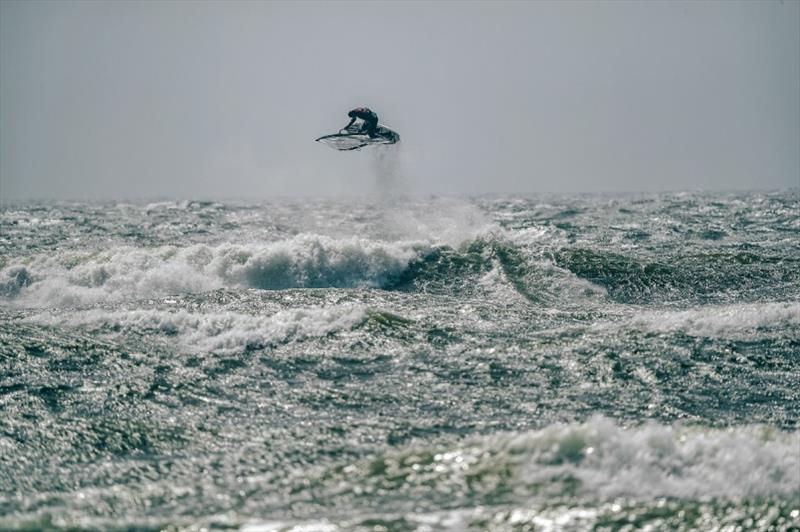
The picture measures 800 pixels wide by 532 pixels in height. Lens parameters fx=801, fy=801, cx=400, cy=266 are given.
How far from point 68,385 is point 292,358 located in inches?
141

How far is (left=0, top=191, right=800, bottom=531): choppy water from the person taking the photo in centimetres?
788

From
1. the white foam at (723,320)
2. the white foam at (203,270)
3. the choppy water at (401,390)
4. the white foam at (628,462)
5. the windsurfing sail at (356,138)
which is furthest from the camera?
the windsurfing sail at (356,138)

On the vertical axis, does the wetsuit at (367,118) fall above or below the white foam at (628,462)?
above

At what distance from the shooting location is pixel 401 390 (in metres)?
11.9

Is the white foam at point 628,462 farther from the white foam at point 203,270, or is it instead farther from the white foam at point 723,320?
the white foam at point 203,270

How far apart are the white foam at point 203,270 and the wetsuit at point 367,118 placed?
3.44m

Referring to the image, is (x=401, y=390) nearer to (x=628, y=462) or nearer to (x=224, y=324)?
(x=628, y=462)

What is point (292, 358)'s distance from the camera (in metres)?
13.8

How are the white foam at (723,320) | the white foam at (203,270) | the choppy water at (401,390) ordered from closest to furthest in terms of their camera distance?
the choppy water at (401,390)
the white foam at (723,320)
the white foam at (203,270)

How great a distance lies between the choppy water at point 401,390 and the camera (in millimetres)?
7883

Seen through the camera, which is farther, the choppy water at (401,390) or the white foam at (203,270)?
the white foam at (203,270)

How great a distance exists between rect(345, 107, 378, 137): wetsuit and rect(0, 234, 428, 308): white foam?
3444 mm

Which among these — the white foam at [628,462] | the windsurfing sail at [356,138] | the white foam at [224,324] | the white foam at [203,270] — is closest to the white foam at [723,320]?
the white foam at [628,462]

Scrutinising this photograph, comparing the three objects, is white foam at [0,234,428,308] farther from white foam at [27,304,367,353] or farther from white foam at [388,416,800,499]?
white foam at [388,416,800,499]
